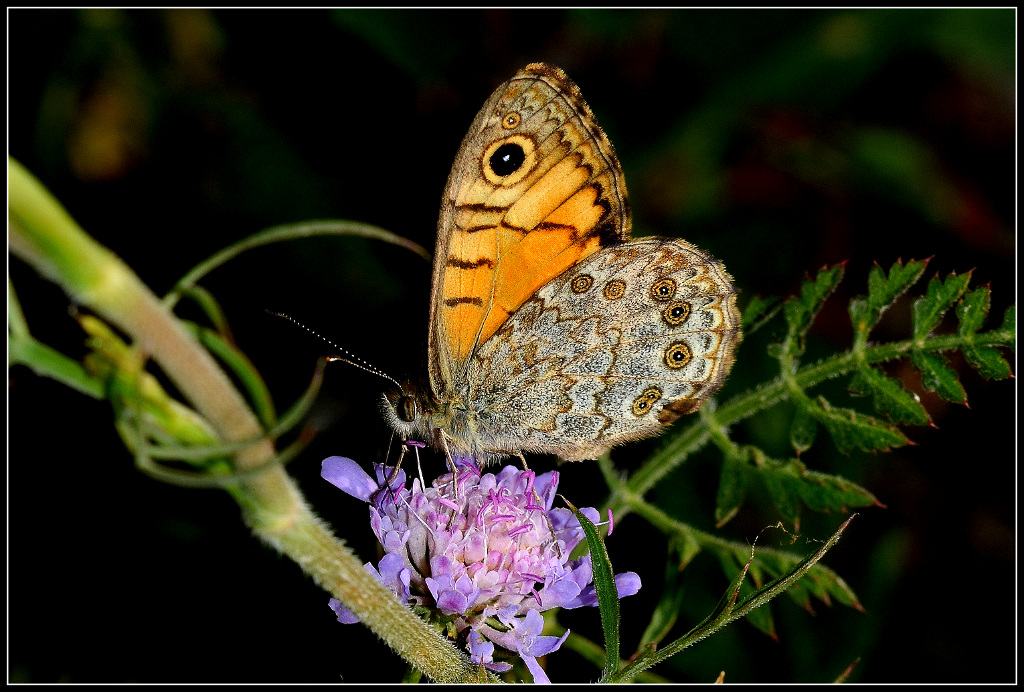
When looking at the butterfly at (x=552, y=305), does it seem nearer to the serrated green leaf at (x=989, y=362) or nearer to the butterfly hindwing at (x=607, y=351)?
the butterfly hindwing at (x=607, y=351)

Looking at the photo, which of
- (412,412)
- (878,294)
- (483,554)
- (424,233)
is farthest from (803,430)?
(424,233)

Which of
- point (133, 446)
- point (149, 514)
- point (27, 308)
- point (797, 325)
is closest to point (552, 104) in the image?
point (797, 325)

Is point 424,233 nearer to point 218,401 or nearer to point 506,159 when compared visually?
point 506,159

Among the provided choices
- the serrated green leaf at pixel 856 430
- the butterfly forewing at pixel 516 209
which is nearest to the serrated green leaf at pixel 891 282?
the serrated green leaf at pixel 856 430

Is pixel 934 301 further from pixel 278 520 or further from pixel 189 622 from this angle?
pixel 189 622

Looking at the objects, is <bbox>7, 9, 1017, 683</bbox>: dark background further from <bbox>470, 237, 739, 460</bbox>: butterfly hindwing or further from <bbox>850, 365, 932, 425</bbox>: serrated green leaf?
<bbox>850, 365, 932, 425</bbox>: serrated green leaf

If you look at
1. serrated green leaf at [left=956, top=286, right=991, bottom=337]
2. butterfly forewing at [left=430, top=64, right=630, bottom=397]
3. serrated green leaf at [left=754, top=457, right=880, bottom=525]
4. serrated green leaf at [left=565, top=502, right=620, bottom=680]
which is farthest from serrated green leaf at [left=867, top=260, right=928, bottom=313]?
serrated green leaf at [left=565, top=502, right=620, bottom=680]
